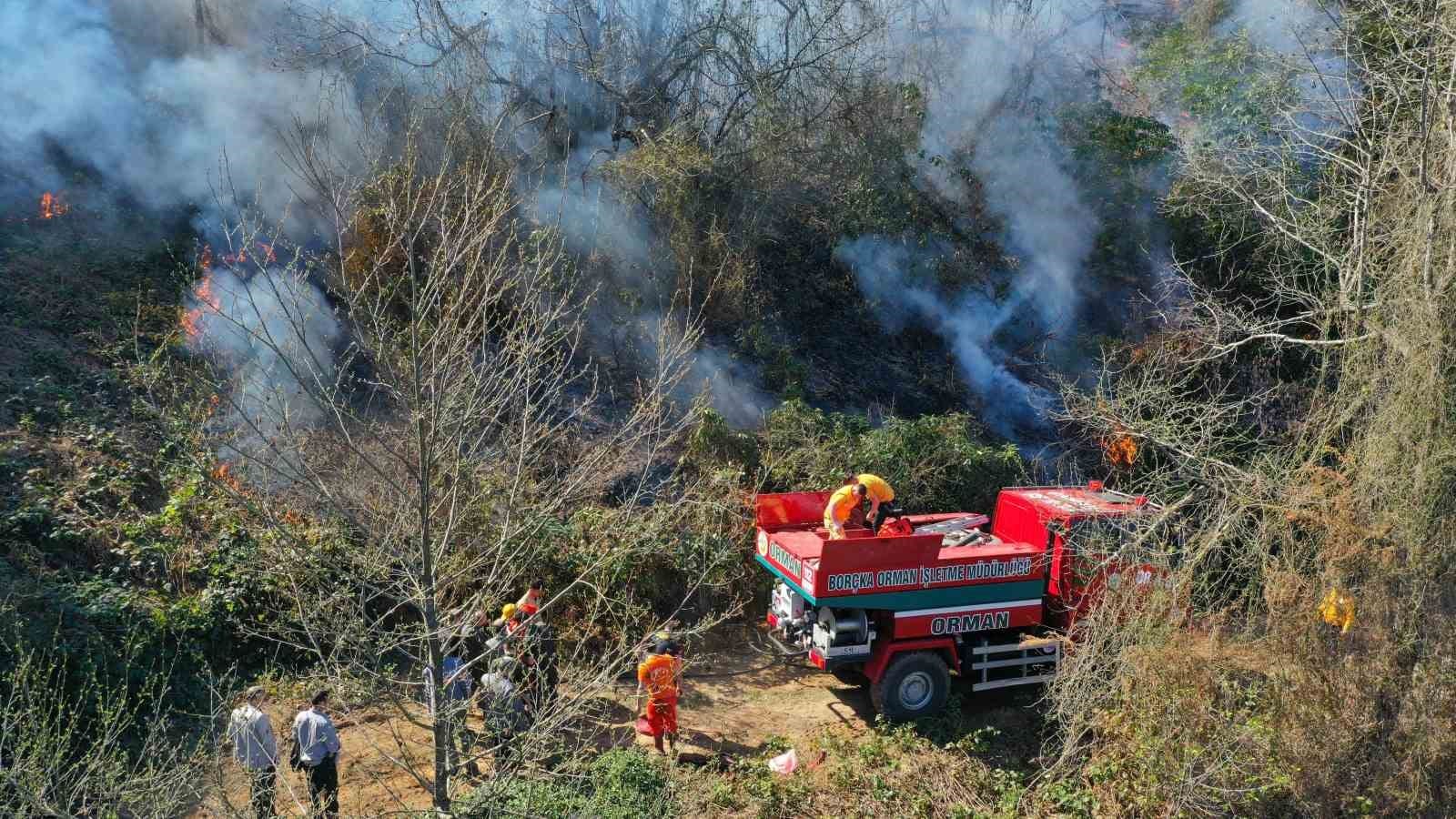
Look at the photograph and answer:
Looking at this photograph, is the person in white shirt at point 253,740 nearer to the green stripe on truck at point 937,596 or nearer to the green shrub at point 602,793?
the green shrub at point 602,793

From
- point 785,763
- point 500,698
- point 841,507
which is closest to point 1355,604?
point 841,507

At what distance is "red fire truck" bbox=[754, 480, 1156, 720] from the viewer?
844 centimetres

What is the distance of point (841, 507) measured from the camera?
905 centimetres

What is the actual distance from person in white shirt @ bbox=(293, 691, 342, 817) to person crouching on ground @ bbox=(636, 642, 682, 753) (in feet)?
7.45

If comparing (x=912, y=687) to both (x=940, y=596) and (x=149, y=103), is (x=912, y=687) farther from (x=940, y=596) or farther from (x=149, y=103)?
(x=149, y=103)

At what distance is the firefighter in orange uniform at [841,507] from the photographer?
356 inches

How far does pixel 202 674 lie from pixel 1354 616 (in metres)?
9.53

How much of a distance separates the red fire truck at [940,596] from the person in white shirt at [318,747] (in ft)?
13.0

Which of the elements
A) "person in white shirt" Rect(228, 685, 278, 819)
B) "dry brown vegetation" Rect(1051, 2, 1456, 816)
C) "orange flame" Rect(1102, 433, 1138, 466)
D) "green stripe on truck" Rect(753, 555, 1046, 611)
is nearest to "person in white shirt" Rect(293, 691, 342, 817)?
"person in white shirt" Rect(228, 685, 278, 819)

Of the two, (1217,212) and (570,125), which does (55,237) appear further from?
(1217,212)

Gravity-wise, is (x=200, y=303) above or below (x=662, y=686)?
above

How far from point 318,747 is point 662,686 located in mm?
2529

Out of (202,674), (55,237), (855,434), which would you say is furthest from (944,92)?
(202,674)

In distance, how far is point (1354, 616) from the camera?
6641 millimetres
